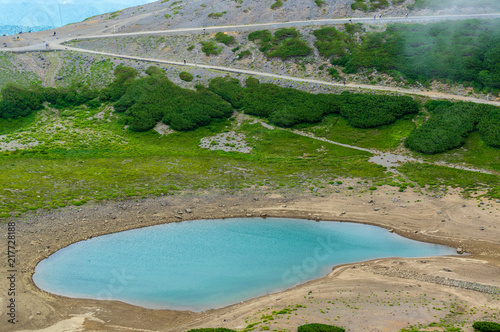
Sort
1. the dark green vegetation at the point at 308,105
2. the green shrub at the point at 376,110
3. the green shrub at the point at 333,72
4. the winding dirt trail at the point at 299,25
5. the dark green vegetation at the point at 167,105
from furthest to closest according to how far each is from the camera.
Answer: the green shrub at the point at 333,72
the dark green vegetation at the point at 167,105
the dark green vegetation at the point at 308,105
the green shrub at the point at 376,110
the winding dirt trail at the point at 299,25

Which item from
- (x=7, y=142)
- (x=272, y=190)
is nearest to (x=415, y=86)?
(x=272, y=190)

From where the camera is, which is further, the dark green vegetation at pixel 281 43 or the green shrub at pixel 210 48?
the green shrub at pixel 210 48

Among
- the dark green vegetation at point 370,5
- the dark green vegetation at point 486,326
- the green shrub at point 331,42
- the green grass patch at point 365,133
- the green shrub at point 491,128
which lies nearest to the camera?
the dark green vegetation at point 486,326

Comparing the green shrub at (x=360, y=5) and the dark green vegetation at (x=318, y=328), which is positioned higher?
the green shrub at (x=360, y=5)

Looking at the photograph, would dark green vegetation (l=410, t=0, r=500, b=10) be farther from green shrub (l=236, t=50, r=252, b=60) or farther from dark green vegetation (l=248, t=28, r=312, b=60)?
green shrub (l=236, t=50, r=252, b=60)

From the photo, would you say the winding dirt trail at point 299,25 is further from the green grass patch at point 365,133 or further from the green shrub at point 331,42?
the green shrub at point 331,42

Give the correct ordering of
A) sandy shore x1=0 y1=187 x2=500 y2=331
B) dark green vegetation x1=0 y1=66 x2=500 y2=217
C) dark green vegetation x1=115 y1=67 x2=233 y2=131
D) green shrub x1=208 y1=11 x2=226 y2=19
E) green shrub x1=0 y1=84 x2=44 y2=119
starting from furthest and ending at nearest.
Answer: green shrub x1=208 y1=11 x2=226 y2=19
green shrub x1=0 y1=84 x2=44 y2=119
dark green vegetation x1=115 y1=67 x2=233 y2=131
dark green vegetation x1=0 y1=66 x2=500 y2=217
sandy shore x1=0 y1=187 x2=500 y2=331

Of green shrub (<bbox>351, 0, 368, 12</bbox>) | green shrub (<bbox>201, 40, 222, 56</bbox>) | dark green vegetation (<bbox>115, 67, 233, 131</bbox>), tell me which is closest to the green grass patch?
dark green vegetation (<bbox>115, 67, 233, 131</bbox>)

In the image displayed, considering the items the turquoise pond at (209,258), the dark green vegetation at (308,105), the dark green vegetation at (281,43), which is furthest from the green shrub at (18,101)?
the dark green vegetation at (281,43)

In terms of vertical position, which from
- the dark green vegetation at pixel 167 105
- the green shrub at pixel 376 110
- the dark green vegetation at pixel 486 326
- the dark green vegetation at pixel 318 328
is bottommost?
the dark green vegetation at pixel 486 326
